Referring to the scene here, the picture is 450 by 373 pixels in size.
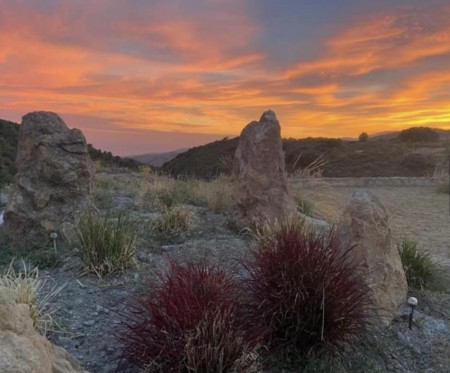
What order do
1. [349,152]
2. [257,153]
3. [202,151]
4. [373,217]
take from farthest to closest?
[202,151] → [349,152] → [257,153] → [373,217]

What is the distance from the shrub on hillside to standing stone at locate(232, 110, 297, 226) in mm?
32802

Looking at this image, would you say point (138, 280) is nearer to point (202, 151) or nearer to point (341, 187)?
point (341, 187)

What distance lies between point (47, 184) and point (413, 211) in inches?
382

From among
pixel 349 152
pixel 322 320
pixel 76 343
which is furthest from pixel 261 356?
pixel 349 152

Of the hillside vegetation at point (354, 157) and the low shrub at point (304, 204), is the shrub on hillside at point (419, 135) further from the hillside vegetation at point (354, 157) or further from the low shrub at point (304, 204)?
the low shrub at point (304, 204)

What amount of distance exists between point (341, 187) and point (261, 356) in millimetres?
15287

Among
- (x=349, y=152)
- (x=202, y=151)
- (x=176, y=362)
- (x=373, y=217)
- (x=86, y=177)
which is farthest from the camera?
(x=202, y=151)

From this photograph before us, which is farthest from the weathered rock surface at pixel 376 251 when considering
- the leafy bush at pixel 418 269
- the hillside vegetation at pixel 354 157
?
the hillside vegetation at pixel 354 157

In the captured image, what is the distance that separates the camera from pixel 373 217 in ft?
16.0

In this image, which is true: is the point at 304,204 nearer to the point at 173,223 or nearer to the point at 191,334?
the point at 173,223

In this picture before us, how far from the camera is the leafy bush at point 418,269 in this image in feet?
19.5

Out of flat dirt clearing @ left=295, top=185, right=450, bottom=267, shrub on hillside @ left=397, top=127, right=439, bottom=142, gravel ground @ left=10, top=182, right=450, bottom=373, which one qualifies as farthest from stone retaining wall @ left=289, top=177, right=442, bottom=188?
shrub on hillside @ left=397, top=127, right=439, bottom=142

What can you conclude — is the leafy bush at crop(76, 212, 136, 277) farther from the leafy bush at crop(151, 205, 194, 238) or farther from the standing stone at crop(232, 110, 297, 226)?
the standing stone at crop(232, 110, 297, 226)

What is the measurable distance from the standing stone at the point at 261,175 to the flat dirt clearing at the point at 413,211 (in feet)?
3.35
